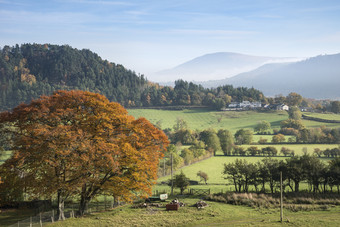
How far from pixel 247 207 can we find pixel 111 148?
16926 millimetres

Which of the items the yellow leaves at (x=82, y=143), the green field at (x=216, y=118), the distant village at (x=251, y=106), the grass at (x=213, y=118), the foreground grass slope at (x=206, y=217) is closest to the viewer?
the foreground grass slope at (x=206, y=217)

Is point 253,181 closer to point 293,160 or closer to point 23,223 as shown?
point 293,160

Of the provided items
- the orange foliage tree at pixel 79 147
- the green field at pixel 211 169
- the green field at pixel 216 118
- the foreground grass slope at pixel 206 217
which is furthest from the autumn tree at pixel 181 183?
the green field at pixel 216 118

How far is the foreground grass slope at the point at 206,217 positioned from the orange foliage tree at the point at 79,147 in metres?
2.33

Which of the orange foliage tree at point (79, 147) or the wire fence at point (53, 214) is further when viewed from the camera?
the orange foliage tree at point (79, 147)

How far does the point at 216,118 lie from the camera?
15900 centimetres

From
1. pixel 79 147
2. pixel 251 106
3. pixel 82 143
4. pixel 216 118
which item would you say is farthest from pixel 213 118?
pixel 82 143

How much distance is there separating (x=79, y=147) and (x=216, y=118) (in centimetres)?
13222

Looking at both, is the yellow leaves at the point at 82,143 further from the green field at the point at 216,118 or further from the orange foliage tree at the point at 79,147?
the green field at the point at 216,118

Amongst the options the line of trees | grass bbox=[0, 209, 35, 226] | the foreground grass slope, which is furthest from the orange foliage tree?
the line of trees

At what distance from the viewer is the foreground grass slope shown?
97.5 feet

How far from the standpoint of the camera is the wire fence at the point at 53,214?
92.2 feet

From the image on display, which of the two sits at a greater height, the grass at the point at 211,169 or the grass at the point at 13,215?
the grass at the point at 13,215

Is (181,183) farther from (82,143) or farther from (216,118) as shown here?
(216,118)
